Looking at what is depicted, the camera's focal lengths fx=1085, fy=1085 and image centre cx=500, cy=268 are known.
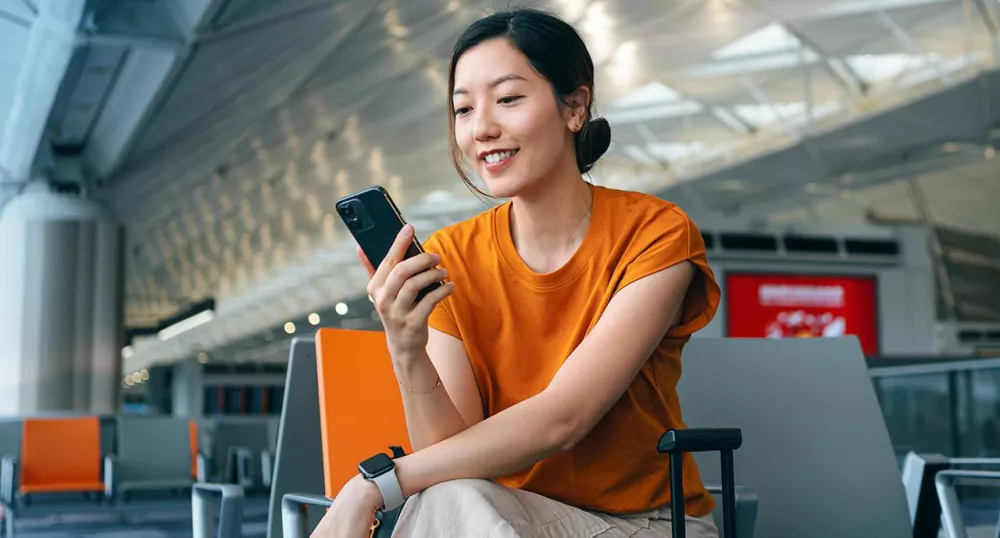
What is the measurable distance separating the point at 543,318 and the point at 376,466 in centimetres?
38

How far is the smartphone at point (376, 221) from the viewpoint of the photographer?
156cm

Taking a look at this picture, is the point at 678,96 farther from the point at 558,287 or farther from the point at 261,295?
the point at 261,295

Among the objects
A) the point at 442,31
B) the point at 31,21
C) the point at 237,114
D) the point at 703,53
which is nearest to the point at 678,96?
the point at 703,53

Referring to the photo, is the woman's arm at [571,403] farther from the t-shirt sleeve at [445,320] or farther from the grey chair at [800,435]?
the grey chair at [800,435]

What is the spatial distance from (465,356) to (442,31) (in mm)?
13460

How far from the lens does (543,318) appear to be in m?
1.75

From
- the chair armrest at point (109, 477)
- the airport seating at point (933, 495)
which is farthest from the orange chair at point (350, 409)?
the chair armrest at point (109, 477)

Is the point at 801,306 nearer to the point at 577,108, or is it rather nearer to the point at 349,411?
the point at 349,411

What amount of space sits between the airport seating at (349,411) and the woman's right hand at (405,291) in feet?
2.31

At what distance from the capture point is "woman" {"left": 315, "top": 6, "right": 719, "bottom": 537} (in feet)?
5.12

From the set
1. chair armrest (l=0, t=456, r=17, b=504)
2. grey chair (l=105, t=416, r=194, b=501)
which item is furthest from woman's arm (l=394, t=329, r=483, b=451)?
grey chair (l=105, t=416, r=194, b=501)

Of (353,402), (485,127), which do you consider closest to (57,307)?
(353,402)

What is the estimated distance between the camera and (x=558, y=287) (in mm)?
1736

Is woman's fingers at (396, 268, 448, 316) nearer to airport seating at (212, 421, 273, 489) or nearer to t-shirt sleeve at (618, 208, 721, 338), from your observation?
t-shirt sleeve at (618, 208, 721, 338)
